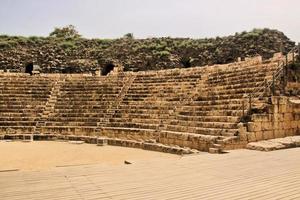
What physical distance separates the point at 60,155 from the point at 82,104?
5.85m

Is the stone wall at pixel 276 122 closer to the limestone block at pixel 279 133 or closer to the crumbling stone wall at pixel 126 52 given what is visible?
the limestone block at pixel 279 133

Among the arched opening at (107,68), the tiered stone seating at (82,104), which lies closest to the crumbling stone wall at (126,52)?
the arched opening at (107,68)

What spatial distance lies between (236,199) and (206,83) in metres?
11.1

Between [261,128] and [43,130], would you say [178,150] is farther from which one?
[43,130]

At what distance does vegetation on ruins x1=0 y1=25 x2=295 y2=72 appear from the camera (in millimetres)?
22938

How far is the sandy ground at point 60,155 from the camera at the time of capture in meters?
9.98

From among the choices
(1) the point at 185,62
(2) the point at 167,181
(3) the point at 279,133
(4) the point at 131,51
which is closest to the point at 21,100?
(4) the point at 131,51

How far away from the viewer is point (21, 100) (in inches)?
695

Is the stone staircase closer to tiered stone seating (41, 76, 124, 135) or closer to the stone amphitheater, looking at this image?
the stone amphitheater

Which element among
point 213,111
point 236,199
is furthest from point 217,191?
point 213,111

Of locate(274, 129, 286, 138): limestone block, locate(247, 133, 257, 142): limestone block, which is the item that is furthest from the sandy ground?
locate(274, 129, 286, 138): limestone block

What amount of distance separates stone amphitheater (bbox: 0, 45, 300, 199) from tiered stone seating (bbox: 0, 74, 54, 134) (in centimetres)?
4

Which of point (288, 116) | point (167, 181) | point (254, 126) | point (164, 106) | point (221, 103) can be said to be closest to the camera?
point (167, 181)

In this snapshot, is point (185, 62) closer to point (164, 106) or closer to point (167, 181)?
point (164, 106)
